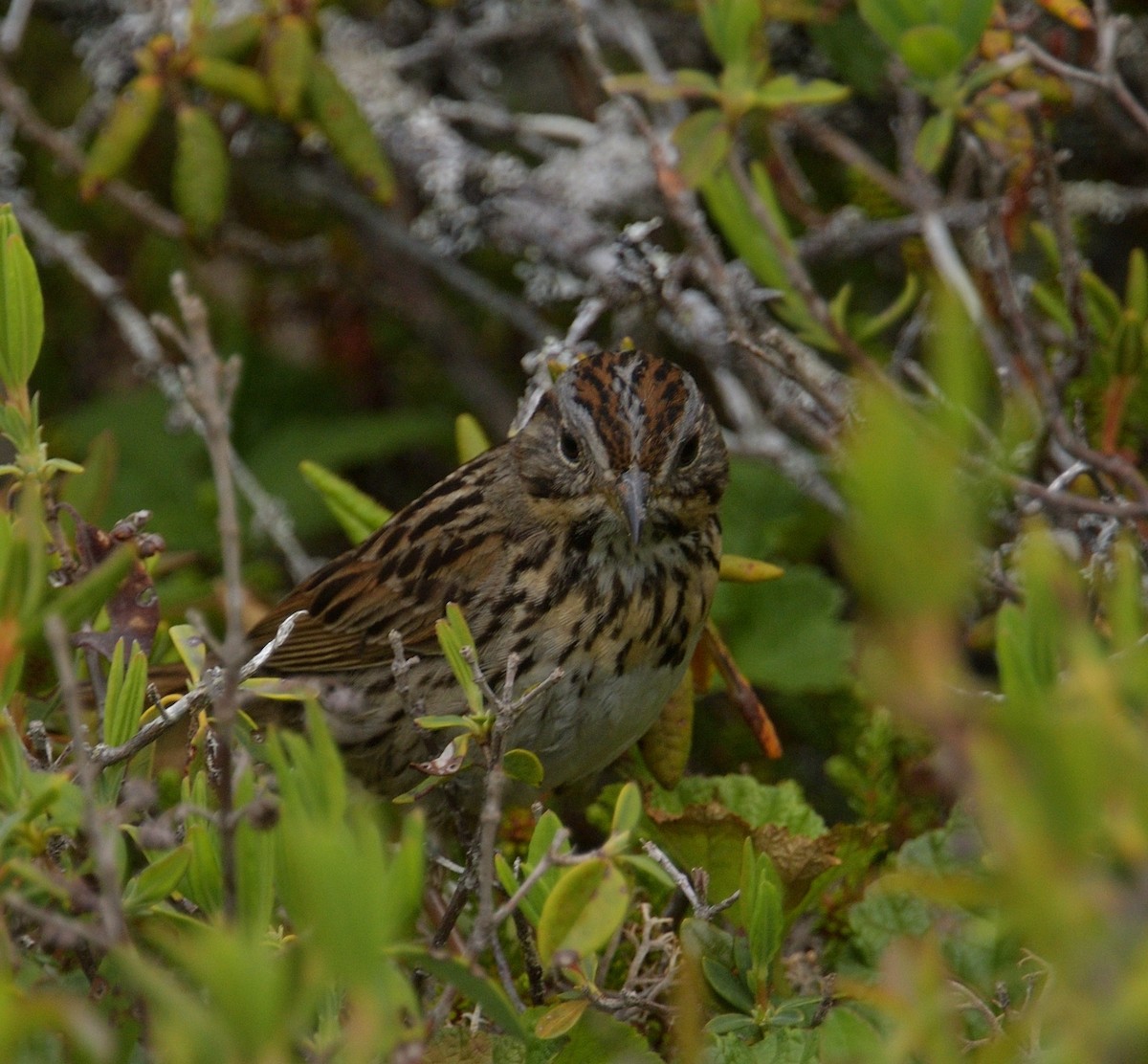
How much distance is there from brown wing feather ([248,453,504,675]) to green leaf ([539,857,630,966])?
5.52 ft

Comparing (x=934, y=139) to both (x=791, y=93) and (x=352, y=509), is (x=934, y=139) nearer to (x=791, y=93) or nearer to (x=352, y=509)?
(x=791, y=93)

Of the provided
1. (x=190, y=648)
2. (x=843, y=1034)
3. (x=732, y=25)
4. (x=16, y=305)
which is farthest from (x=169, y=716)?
(x=732, y=25)

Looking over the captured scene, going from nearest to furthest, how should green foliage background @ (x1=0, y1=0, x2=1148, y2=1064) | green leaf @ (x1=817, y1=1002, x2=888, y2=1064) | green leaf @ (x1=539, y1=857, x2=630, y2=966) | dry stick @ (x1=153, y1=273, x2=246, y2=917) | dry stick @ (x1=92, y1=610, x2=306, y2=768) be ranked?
green foliage background @ (x1=0, y1=0, x2=1148, y2=1064) < dry stick @ (x1=153, y1=273, x2=246, y2=917) < green leaf @ (x1=539, y1=857, x2=630, y2=966) < dry stick @ (x1=92, y1=610, x2=306, y2=768) < green leaf @ (x1=817, y1=1002, x2=888, y2=1064)

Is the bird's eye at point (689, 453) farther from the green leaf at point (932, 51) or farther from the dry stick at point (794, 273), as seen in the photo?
the green leaf at point (932, 51)

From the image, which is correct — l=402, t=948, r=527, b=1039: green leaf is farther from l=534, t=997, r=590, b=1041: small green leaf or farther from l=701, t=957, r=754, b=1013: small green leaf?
l=701, t=957, r=754, b=1013: small green leaf

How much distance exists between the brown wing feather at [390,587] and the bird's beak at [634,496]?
1.23 ft

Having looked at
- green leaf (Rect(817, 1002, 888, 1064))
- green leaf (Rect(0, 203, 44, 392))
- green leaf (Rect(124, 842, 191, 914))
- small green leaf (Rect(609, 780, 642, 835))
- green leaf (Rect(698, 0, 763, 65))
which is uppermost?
green leaf (Rect(0, 203, 44, 392))

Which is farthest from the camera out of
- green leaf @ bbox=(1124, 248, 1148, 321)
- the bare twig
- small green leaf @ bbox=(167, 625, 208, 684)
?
green leaf @ bbox=(1124, 248, 1148, 321)

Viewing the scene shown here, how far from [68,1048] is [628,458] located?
1.67 metres

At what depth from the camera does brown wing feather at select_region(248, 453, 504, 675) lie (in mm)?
3398

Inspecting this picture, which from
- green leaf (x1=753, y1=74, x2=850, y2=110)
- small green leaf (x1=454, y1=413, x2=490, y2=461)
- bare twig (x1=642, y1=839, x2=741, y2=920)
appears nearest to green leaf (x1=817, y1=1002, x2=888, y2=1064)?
bare twig (x1=642, y1=839, x2=741, y2=920)

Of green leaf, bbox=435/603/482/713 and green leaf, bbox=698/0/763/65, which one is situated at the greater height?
green leaf, bbox=698/0/763/65

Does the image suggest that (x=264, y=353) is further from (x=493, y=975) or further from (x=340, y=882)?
(x=340, y=882)

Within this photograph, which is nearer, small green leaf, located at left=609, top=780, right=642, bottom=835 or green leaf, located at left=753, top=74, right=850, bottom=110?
small green leaf, located at left=609, top=780, right=642, bottom=835
